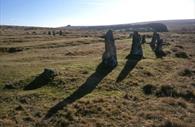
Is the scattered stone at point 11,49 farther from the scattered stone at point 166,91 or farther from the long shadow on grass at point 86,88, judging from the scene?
the scattered stone at point 166,91

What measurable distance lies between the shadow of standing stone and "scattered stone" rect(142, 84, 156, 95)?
27.7 feet

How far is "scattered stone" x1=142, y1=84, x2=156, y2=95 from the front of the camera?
29.1 m

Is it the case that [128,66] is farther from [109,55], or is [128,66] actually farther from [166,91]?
[166,91]

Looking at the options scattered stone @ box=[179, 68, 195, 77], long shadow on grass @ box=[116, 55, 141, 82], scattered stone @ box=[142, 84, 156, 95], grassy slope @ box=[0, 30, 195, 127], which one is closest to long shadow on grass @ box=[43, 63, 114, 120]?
grassy slope @ box=[0, 30, 195, 127]

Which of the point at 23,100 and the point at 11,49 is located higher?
the point at 11,49

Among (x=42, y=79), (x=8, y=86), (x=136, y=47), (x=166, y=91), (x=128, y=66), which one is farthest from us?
(x=136, y=47)

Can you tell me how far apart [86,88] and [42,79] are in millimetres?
4326

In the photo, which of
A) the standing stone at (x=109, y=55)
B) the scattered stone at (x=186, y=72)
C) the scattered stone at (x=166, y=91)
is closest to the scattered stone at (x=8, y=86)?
the standing stone at (x=109, y=55)

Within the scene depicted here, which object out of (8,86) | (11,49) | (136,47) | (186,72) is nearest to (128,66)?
(186,72)

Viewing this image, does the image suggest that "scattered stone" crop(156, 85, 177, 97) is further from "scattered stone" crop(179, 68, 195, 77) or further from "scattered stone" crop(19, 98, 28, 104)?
"scattered stone" crop(19, 98, 28, 104)

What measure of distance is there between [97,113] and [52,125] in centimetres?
362

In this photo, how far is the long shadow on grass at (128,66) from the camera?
32.7 meters

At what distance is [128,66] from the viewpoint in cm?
3738

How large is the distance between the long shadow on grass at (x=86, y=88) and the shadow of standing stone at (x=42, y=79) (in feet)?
10.6
